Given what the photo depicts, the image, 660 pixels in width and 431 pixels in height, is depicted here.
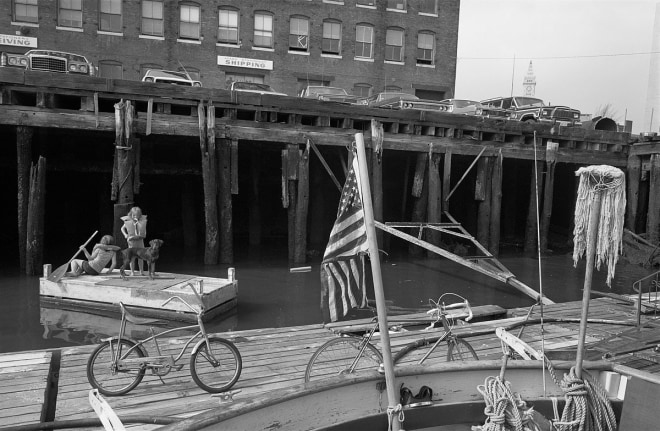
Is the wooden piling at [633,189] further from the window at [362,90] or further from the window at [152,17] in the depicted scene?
the window at [152,17]

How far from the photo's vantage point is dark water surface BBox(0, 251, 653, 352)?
10742mm

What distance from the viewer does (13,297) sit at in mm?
12891

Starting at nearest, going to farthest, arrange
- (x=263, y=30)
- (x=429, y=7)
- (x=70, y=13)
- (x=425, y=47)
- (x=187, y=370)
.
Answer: (x=187, y=370) < (x=70, y=13) < (x=263, y=30) < (x=429, y=7) < (x=425, y=47)

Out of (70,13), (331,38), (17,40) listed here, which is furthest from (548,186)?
(17,40)

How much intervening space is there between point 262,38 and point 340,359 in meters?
27.0

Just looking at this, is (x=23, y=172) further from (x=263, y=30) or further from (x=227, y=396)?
(x=263, y=30)

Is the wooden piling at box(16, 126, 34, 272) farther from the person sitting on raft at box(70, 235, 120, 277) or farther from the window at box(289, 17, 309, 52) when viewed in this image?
the window at box(289, 17, 309, 52)

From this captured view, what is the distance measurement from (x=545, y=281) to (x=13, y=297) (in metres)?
14.8

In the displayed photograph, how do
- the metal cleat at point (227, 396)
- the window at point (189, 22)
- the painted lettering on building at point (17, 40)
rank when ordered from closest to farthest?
the metal cleat at point (227, 396) < the painted lettering on building at point (17, 40) < the window at point (189, 22)


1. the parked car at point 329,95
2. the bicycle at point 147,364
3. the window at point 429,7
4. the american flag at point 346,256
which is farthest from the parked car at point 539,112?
the american flag at point 346,256

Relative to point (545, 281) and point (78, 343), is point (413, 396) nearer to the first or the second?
point (78, 343)

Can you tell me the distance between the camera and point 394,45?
3309 centimetres

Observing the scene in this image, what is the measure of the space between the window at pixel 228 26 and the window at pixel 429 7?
11.2 metres

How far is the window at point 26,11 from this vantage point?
2730 cm
